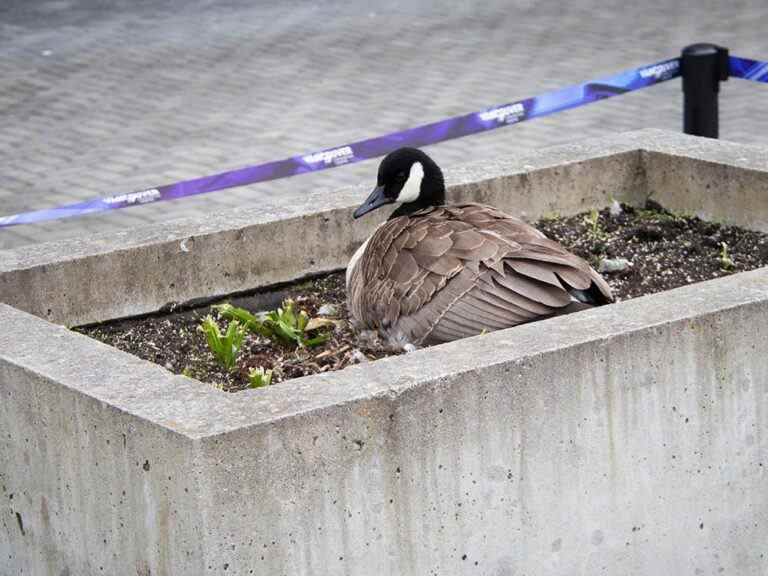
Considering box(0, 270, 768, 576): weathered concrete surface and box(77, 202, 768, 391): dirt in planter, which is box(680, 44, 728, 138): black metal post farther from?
box(0, 270, 768, 576): weathered concrete surface

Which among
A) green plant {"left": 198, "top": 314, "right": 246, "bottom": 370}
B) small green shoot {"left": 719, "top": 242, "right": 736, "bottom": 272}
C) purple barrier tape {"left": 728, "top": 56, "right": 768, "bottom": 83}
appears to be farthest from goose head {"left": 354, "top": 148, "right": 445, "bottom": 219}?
purple barrier tape {"left": 728, "top": 56, "right": 768, "bottom": 83}

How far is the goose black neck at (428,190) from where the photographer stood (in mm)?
5289

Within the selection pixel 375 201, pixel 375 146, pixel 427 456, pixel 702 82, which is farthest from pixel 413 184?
pixel 702 82

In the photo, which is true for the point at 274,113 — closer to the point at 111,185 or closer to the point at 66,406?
the point at 111,185

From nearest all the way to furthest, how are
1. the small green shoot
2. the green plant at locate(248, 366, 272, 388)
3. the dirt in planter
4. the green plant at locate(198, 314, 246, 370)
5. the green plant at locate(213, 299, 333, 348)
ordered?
the green plant at locate(248, 366, 272, 388)
the green plant at locate(198, 314, 246, 370)
the dirt in planter
the green plant at locate(213, 299, 333, 348)
the small green shoot

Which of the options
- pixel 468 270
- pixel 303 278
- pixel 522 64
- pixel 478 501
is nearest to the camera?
pixel 478 501

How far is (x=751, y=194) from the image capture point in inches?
229

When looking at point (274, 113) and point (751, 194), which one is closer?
point (751, 194)

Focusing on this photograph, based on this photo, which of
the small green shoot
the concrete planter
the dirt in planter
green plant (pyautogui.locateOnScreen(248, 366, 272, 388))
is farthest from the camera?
the small green shoot

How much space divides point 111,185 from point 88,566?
593 cm

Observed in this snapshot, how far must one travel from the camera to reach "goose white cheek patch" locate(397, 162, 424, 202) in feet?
17.3

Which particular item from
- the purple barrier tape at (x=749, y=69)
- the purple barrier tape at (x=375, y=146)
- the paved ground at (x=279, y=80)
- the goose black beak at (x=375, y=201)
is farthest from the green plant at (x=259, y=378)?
the paved ground at (x=279, y=80)

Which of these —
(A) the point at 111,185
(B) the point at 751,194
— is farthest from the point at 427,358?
(A) the point at 111,185

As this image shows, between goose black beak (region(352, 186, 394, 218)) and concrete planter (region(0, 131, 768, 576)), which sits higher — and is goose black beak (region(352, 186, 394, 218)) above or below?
above
